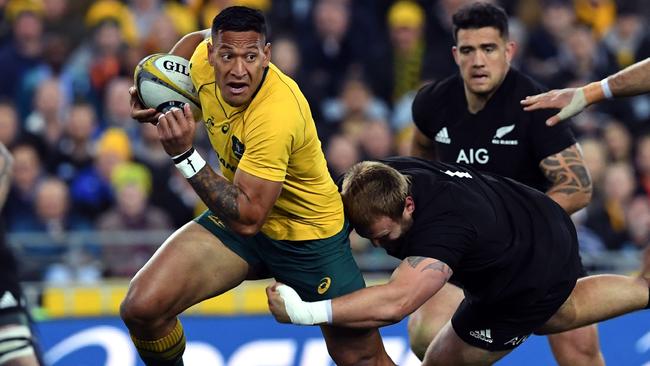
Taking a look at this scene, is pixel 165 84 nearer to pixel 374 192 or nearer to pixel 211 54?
pixel 211 54

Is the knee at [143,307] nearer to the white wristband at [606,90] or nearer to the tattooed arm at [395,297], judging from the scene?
the tattooed arm at [395,297]

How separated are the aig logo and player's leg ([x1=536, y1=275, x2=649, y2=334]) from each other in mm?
956

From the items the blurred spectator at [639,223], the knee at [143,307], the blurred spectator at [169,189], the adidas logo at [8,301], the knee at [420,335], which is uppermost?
the adidas logo at [8,301]

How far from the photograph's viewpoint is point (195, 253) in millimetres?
7438

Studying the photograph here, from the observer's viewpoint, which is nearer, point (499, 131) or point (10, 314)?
point (10, 314)

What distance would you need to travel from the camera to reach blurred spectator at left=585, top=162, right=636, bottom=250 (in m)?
11.7

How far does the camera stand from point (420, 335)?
27.5 feet

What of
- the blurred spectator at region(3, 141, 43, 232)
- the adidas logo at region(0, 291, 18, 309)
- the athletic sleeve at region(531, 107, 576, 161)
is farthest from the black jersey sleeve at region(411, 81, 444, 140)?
the blurred spectator at region(3, 141, 43, 232)

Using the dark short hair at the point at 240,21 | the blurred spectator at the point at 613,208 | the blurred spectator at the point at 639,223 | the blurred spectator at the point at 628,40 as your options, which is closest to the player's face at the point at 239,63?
the dark short hair at the point at 240,21

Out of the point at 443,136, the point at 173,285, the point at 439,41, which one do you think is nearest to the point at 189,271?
the point at 173,285

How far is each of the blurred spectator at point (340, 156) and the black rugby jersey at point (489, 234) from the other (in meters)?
4.12

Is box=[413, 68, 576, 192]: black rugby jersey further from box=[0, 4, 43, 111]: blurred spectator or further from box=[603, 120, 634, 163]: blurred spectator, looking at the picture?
box=[0, 4, 43, 111]: blurred spectator

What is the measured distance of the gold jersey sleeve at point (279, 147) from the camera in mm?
6898

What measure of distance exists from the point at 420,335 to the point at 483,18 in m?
1.97
